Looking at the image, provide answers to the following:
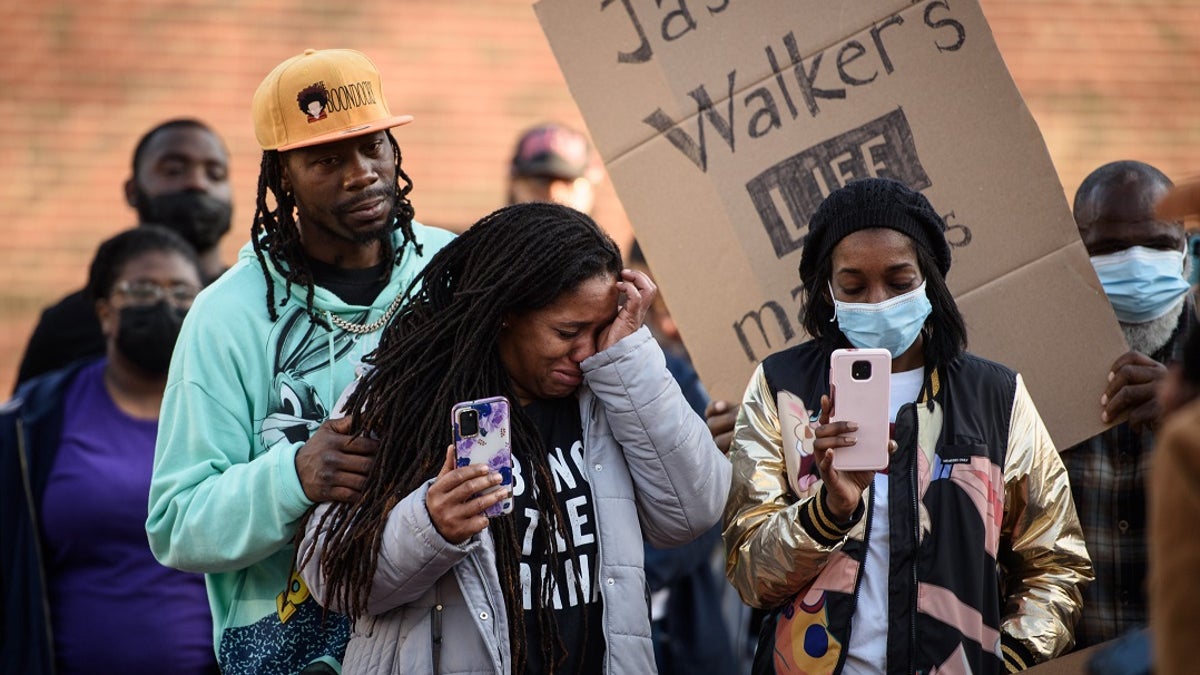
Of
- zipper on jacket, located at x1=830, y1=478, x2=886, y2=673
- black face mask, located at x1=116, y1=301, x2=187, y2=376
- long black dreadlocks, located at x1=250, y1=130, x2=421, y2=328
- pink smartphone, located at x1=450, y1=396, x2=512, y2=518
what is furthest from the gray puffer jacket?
black face mask, located at x1=116, y1=301, x2=187, y2=376

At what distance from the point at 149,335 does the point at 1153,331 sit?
120 inches

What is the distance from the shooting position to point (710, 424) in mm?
4039

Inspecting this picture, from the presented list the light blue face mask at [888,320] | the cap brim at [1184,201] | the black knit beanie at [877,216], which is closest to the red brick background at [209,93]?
the black knit beanie at [877,216]

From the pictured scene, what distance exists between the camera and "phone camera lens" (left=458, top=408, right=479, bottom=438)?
3.10 metres

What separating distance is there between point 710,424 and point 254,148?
520 cm

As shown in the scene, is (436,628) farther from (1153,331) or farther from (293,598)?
(1153,331)

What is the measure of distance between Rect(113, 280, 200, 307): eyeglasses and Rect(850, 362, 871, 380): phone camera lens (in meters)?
2.75

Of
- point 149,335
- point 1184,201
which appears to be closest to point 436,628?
point 1184,201

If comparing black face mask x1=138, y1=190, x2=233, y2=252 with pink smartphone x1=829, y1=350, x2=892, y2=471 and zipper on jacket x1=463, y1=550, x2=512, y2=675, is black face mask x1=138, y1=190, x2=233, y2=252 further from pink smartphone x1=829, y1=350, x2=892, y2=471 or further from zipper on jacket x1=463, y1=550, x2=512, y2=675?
pink smartphone x1=829, y1=350, x2=892, y2=471

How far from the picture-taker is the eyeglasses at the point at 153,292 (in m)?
5.20

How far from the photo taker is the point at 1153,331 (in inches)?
160

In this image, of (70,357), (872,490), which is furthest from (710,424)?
(70,357)

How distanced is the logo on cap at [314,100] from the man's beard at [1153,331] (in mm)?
2116

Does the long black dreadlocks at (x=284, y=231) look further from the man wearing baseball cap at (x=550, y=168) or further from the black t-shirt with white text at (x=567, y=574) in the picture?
the man wearing baseball cap at (x=550, y=168)
